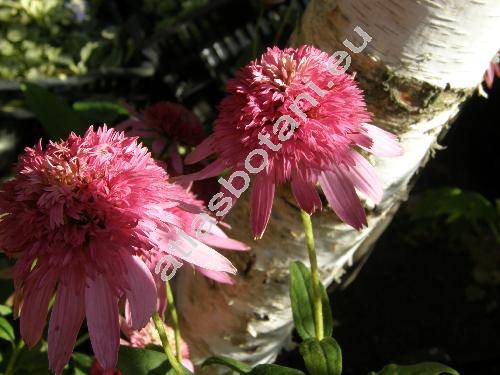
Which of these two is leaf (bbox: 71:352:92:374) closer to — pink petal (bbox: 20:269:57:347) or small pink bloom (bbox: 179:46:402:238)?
pink petal (bbox: 20:269:57:347)

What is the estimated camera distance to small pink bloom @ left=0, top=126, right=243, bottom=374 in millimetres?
536

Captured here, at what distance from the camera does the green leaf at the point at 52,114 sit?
1061 mm

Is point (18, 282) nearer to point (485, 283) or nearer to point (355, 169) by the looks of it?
point (355, 169)

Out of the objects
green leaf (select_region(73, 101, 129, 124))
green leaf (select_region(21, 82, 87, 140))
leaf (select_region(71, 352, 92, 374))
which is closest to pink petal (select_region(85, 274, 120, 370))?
leaf (select_region(71, 352, 92, 374))

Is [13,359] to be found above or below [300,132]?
below

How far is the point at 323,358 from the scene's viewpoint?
612mm

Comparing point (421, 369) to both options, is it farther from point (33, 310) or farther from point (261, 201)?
point (33, 310)

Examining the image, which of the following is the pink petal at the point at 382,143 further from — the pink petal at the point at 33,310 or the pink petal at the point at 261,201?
the pink petal at the point at 33,310

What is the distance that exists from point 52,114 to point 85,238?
0.59 metres

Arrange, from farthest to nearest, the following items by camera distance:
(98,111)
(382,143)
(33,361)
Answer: (98,111), (33,361), (382,143)

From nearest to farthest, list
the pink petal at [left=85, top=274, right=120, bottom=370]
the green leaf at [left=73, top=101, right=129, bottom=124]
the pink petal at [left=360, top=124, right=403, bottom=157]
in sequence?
the pink petal at [left=85, top=274, right=120, bottom=370]
the pink petal at [left=360, top=124, right=403, bottom=157]
the green leaf at [left=73, top=101, right=129, bottom=124]

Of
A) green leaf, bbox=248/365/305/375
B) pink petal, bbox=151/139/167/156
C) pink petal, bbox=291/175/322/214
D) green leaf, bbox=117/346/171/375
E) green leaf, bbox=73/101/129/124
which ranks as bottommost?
green leaf, bbox=248/365/305/375

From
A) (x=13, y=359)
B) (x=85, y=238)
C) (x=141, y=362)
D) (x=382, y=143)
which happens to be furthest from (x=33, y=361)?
(x=382, y=143)

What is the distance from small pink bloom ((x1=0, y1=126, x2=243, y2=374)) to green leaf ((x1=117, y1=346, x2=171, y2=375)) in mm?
118
